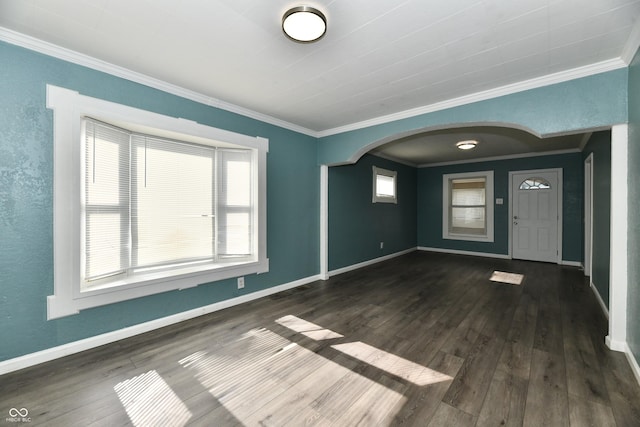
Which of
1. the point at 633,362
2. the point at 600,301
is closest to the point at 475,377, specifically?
the point at 633,362

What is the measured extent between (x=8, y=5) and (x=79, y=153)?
39.0 inches

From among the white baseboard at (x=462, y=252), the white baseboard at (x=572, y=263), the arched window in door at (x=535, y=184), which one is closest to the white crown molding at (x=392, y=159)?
the white baseboard at (x=462, y=252)

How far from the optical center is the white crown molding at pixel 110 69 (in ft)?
6.55

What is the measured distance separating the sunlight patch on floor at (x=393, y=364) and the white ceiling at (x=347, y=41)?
254cm

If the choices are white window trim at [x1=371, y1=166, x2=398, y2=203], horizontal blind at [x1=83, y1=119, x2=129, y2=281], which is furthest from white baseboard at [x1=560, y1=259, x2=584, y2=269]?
horizontal blind at [x1=83, y1=119, x2=129, y2=281]

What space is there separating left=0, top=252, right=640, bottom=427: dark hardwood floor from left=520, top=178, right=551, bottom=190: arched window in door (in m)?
3.60

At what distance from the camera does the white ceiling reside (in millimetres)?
1712

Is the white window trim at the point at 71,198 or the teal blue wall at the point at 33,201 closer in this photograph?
the teal blue wall at the point at 33,201

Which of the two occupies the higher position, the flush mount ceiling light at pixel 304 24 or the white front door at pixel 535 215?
the flush mount ceiling light at pixel 304 24

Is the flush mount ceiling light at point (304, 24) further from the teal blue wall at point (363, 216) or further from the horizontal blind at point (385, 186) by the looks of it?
the horizontal blind at point (385, 186)

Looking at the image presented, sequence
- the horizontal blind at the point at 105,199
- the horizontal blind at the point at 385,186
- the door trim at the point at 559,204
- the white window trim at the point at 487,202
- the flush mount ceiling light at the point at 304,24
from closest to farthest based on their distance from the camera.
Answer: the flush mount ceiling light at the point at 304,24 → the horizontal blind at the point at 105,199 → the door trim at the point at 559,204 → the horizontal blind at the point at 385,186 → the white window trim at the point at 487,202

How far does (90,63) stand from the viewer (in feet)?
7.54

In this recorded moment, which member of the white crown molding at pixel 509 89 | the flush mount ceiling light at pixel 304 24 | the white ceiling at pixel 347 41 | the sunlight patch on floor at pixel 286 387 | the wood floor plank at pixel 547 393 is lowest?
Answer: the sunlight patch on floor at pixel 286 387

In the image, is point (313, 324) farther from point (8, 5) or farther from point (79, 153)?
point (8, 5)
